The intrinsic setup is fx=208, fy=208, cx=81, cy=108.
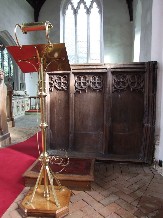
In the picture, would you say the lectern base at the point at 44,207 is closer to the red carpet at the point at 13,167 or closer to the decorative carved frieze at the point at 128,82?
the red carpet at the point at 13,167

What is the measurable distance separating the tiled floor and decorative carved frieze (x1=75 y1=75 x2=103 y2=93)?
1.55 metres

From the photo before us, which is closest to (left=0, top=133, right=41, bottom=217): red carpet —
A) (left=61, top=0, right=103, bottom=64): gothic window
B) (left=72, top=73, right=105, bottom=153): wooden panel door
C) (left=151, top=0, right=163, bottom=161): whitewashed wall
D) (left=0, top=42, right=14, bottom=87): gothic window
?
(left=72, top=73, right=105, bottom=153): wooden panel door

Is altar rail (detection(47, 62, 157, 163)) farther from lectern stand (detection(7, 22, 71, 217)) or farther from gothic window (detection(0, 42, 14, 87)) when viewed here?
gothic window (detection(0, 42, 14, 87))

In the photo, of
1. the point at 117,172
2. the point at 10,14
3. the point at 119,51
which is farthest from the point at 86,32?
the point at 117,172

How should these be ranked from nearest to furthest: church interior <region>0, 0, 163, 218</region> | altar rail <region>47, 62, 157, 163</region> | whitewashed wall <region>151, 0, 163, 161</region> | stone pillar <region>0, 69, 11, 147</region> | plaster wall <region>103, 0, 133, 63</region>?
church interior <region>0, 0, 163, 218</region> → whitewashed wall <region>151, 0, 163, 161</region> → altar rail <region>47, 62, 157, 163</region> → stone pillar <region>0, 69, 11, 147</region> → plaster wall <region>103, 0, 133, 63</region>

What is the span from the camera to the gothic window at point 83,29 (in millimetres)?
12998

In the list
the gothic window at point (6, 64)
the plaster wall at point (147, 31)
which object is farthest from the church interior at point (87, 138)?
the gothic window at point (6, 64)

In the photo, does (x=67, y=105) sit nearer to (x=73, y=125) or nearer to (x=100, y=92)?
(x=73, y=125)

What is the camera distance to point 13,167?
3496 millimetres

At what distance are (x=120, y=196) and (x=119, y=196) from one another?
0.01 meters

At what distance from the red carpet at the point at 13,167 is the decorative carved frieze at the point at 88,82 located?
1621mm

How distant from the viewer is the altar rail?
3852 mm

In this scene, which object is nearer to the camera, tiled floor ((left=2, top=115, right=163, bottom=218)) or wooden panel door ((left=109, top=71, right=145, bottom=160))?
tiled floor ((left=2, top=115, right=163, bottom=218))

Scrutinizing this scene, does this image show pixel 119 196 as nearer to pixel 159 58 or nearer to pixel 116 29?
pixel 159 58
